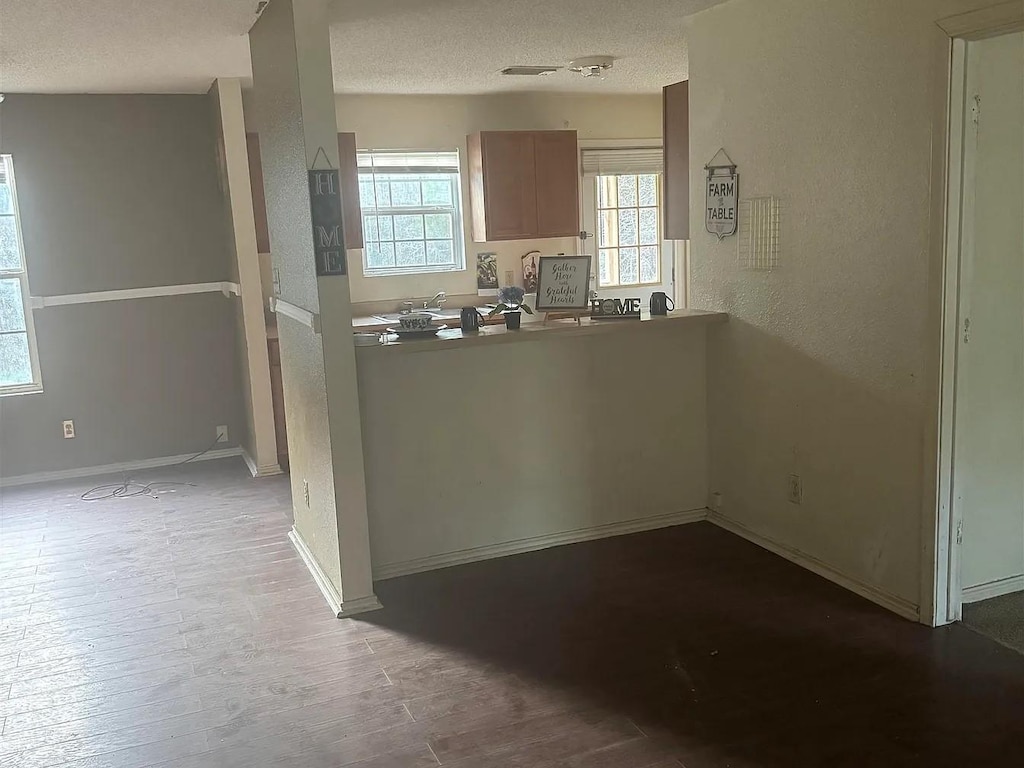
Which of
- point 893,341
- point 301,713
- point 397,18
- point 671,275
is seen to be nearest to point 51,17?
point 397,18

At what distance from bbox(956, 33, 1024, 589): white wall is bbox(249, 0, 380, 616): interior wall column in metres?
2.15

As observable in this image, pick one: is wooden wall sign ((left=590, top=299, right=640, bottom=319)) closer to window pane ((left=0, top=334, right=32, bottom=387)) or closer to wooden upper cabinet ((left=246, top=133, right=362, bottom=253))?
wooden upper cabinet ((left=246, top=133, right=362, bottom=253))

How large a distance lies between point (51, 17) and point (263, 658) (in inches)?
101

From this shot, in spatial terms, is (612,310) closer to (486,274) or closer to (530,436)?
(530,436)

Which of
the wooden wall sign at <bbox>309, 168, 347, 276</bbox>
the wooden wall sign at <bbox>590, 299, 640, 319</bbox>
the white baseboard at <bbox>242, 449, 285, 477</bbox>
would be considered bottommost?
the white baseboard at <bbox>242, 449, 285, 477</bbox>

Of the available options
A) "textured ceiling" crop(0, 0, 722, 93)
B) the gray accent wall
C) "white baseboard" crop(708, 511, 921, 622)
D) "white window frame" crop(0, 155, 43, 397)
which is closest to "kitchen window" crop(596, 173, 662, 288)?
"textured ceiling" crop(0, 0, 722, 93)

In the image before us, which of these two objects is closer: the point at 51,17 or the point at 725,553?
the point at 51,17

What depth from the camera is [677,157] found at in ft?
15.6

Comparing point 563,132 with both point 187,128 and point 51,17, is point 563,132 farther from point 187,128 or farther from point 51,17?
point 51,17

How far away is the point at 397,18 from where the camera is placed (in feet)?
12.5

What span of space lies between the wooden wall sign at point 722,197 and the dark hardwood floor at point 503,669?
55.2 inches

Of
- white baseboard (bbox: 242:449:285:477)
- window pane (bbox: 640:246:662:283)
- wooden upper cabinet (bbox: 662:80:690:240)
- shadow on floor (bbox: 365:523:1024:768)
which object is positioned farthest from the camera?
window pane (bbox: 640:246:662:283)

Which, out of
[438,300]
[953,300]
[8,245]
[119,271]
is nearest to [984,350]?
[953,300]

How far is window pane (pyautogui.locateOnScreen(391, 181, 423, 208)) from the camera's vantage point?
644 centimetres
